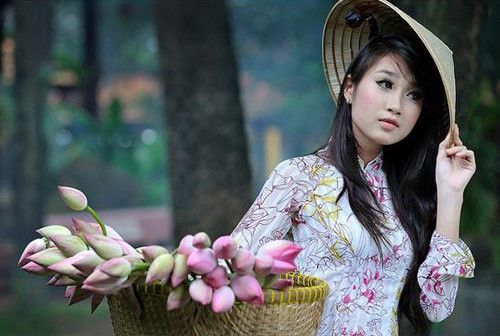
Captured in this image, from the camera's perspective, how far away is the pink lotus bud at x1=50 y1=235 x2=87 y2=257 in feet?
6.88

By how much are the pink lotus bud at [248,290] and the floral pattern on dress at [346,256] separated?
58 cm

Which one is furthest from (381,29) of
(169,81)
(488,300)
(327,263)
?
(488,300)

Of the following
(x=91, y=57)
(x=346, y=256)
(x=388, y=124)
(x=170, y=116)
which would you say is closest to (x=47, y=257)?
(x=346, y=256)

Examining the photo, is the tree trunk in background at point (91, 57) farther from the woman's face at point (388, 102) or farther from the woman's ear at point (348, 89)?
the woman's face at point (388, 102)

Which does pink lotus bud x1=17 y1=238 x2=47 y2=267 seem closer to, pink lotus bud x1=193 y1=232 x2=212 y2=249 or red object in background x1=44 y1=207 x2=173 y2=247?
pink lotus bud x1=193 y1=232 x2=212 y2=249

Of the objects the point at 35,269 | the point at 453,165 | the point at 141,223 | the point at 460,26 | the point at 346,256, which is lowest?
the point at 141,223

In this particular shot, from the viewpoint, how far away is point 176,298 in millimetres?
2047

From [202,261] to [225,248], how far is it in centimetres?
5

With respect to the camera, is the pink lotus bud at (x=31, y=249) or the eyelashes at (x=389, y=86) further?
the eyelashes at (x=389, y=86)

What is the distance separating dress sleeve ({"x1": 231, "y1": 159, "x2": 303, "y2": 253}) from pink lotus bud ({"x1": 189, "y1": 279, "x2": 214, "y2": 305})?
1.76ft

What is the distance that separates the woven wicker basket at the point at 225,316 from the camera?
213cm

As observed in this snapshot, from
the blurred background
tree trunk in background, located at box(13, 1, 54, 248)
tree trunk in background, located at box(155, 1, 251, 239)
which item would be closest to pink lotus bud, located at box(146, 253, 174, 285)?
the blurred background

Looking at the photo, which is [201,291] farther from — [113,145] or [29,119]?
[113,145]

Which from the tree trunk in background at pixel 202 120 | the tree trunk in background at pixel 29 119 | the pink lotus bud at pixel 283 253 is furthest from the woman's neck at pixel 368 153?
the tree trunk in background at pixel 29 119
